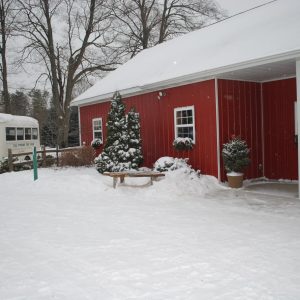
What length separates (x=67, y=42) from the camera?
31.1m

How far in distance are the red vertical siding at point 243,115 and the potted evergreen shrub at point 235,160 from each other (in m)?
0.53

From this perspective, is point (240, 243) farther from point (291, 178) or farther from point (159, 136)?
point (159, 136)

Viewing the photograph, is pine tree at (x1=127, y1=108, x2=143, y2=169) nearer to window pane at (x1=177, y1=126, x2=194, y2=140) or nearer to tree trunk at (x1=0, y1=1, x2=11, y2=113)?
window pane at (x1=177, y1=126, x2=194, y2=140)

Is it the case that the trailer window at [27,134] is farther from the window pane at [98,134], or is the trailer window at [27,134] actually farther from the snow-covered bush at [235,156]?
the snow-covered bush at [235,156]

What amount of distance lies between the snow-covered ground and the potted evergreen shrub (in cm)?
55

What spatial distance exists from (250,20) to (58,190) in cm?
820

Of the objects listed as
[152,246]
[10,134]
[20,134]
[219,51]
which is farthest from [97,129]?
[152,246]

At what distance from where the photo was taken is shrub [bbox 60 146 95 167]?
15.0 m

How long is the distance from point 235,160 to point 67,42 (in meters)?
25.0

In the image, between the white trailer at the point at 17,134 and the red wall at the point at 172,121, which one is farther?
the white trailer at the point at 17,134

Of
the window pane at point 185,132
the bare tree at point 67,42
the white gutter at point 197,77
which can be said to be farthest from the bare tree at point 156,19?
the window pane at point 185,132

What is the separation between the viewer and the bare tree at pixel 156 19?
28.7 meters

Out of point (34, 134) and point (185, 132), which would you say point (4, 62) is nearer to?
point (34, 134)

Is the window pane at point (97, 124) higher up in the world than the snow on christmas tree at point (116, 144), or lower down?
higher up
